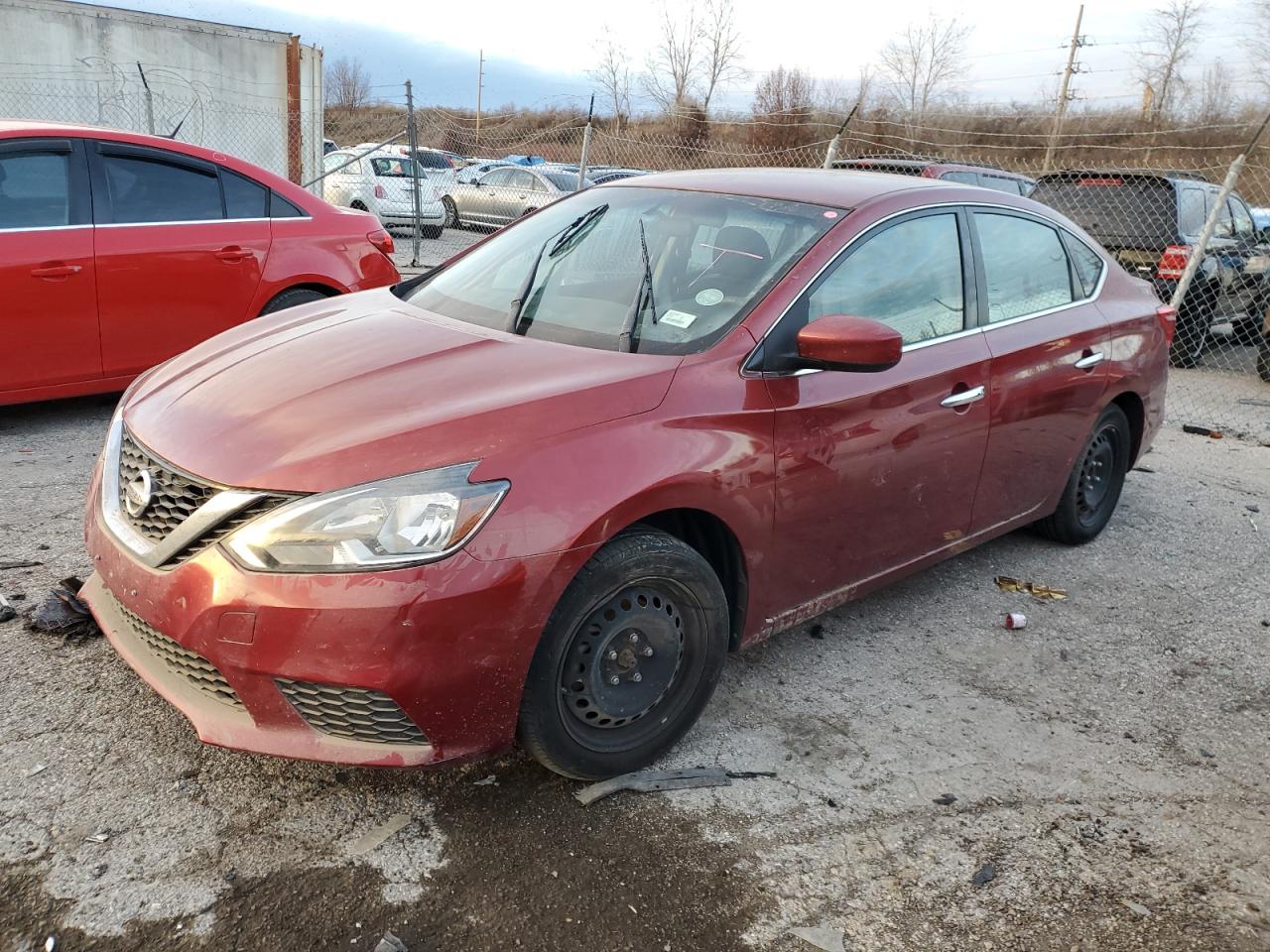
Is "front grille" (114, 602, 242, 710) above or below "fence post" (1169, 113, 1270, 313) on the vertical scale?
below

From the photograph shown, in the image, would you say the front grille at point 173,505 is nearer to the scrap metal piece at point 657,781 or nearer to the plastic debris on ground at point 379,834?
the plastic debris on ground at point 379,834

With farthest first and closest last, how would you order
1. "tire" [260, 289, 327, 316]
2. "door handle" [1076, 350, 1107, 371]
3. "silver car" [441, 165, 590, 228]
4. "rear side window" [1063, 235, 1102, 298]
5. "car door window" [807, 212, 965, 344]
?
"silver car" [441, 165, 590, 228]
"tire" [260, 289, 327, 316]
"rear side window" [1063, 235, 1102, 298]
"door handle" [1076, 350, 1107, 371]
"car door window" [807, 212, 965, 344]

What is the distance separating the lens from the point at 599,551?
2.65 m

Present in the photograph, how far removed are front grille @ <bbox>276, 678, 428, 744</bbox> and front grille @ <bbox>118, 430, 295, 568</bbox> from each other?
39cm

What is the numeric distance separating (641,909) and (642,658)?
2.21 feet

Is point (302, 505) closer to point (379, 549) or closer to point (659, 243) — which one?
point (379, 549)

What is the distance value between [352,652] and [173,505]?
67 centimetres

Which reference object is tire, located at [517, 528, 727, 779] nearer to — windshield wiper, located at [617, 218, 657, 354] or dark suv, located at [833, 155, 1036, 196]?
windshield wiper, located at [617, 218, 657, 354]

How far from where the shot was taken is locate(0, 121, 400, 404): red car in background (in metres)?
5.29

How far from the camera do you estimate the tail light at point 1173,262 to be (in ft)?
31.0

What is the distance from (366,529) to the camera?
2385 millimetres

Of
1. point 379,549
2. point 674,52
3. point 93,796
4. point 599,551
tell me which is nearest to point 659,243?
point 599,551

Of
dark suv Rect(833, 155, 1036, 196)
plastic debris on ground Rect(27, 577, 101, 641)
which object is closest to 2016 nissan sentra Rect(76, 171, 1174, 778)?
plastic debris on ground Rect(27, 577, 101, 641)

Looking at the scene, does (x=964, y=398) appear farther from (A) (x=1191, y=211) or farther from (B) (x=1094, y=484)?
(A) (x=1191, y=211)
